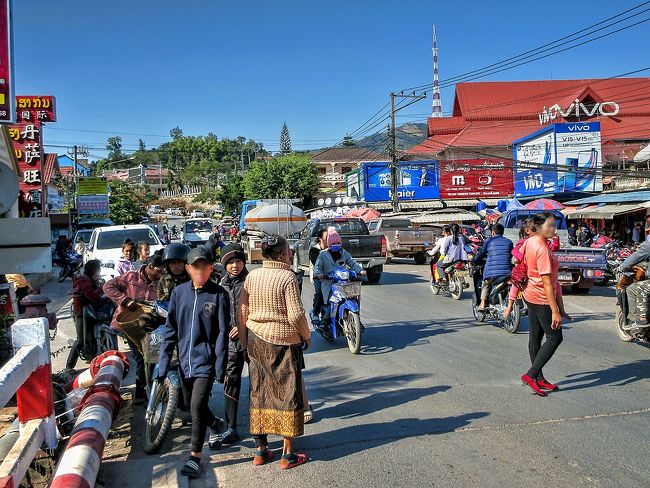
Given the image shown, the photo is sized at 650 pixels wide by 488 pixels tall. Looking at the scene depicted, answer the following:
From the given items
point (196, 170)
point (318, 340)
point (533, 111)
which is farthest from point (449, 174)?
point (196, 170)

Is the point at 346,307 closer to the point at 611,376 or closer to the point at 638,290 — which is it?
the point at 611,376

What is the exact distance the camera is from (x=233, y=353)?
5293mm

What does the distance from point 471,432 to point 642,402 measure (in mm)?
1983

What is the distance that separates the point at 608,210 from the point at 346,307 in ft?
61.5

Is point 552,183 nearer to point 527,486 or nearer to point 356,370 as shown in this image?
point 356,370

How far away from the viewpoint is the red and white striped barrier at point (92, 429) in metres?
3.78

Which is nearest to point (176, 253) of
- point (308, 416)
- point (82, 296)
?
point (308, 416)

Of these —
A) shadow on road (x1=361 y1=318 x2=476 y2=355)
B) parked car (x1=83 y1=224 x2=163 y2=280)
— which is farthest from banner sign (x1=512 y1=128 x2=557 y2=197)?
shadow on road (x1=361 y1=318 x2=476 y2=355)

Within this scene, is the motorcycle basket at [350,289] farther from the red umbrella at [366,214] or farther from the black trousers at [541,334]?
the red umbrella at [366,214]

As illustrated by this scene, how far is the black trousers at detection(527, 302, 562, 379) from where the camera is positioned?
20.4 feet

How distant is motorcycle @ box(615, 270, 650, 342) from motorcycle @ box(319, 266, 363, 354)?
369 cm

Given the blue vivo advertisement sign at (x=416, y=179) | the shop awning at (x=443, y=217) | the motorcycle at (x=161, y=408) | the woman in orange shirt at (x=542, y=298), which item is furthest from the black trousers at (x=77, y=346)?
the blue vivo advertisement sign at (x=416, y=179)

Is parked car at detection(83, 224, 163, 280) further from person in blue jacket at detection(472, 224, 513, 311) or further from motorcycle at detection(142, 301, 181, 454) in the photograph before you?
motorcycle at detection(142, 301, 181, 454)

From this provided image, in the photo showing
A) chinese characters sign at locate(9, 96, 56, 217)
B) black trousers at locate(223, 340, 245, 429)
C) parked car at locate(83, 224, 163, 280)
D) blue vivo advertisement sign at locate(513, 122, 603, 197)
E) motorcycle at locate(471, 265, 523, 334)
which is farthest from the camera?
blue vivo advertisement sign at locate(513, 122, 603, 197)
